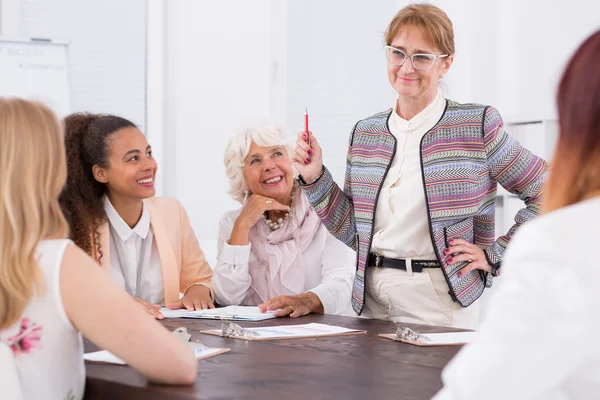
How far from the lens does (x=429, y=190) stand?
246cm

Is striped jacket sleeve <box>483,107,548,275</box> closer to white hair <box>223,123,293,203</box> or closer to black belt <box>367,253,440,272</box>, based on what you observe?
black belt <box>367,253,440,272</box>

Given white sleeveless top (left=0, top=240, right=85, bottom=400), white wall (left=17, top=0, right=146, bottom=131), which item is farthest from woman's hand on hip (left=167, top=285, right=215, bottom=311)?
white wall (left=17, top=0, right=146, bottom=131)

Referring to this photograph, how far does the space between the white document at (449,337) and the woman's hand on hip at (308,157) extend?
76cm

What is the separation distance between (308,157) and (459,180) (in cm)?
51

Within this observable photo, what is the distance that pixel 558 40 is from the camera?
5035 mm

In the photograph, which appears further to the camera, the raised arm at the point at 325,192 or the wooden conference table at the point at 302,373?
the raised arm at the point at 325,192

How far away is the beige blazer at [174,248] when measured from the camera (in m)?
3.06

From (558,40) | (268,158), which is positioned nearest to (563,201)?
(268,158)

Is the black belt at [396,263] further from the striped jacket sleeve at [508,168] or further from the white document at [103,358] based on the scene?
the white document at [103,358]

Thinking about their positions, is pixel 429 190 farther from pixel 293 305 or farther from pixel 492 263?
pixel 293 305

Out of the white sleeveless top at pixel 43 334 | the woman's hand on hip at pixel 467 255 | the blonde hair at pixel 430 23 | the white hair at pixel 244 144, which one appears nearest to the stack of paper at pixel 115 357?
the white sleeveless top at pixel 43 334

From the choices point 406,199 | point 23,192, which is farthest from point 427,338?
point 23,192

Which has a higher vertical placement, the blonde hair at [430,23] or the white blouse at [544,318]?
the blonde hair at [430,23]

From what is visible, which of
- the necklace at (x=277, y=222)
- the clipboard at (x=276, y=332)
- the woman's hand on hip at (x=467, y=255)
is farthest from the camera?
the necklace at (x=277, y=222)
